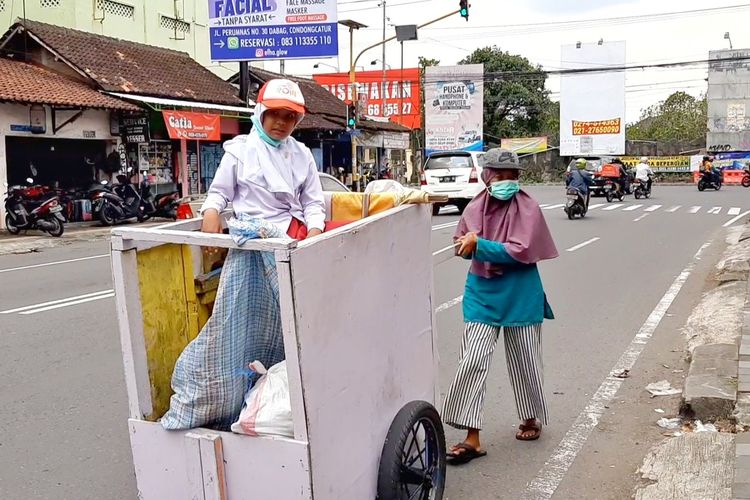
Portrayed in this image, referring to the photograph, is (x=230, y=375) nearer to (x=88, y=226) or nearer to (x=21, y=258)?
(x=21, y=258)

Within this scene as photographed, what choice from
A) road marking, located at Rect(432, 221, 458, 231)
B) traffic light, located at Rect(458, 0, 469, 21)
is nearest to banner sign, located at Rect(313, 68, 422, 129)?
traffic light, located at Rect(458, 0, 469, 21)

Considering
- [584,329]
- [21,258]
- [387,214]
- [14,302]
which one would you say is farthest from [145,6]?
[387,214]

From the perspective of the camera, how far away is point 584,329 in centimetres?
749

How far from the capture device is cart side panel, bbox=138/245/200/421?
9.68 ft

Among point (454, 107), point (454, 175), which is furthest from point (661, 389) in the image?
point (454, 107)

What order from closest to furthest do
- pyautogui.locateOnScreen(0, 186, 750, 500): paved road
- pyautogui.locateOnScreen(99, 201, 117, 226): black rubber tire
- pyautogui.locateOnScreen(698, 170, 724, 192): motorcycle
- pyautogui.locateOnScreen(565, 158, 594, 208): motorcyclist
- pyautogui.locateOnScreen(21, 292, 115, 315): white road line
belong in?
pyautogui.locateOnScreen(0, 186, 750, 500): paved road → pyautogui.locateOnScreen(21, 292, 115, 315): white road line → pyautogui.locateOnScreen(565, 158, 594, 208): motorcyclist → pyautogui.locateOnScreen(99, 201, 117, 226): black rubber tire → pyautogui.locateOnScreen(698, 170, 724, 192): motorcycle

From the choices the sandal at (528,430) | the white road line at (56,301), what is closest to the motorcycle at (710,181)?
the white road line at (56,301)

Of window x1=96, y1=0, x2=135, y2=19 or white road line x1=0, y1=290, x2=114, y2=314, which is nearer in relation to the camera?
white road line x1=0, y1=290, x2=114, y2=314

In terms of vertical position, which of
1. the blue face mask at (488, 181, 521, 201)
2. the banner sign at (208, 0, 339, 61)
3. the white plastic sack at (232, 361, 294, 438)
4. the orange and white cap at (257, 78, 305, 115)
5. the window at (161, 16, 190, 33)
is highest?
the window at (161, 16, 190, 33)

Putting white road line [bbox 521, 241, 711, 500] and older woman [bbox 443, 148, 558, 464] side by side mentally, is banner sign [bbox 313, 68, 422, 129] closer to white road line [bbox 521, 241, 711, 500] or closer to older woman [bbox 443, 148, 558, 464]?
white road line [bbox 521, 241, 711, 500]

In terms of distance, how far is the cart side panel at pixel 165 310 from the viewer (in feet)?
9.68

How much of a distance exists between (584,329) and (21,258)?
10.3 m

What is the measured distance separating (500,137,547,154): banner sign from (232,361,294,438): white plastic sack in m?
50.6

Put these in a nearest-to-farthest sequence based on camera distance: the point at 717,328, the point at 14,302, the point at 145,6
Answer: the point at 717,328 → the point at 14,302 → the point at 145,6
